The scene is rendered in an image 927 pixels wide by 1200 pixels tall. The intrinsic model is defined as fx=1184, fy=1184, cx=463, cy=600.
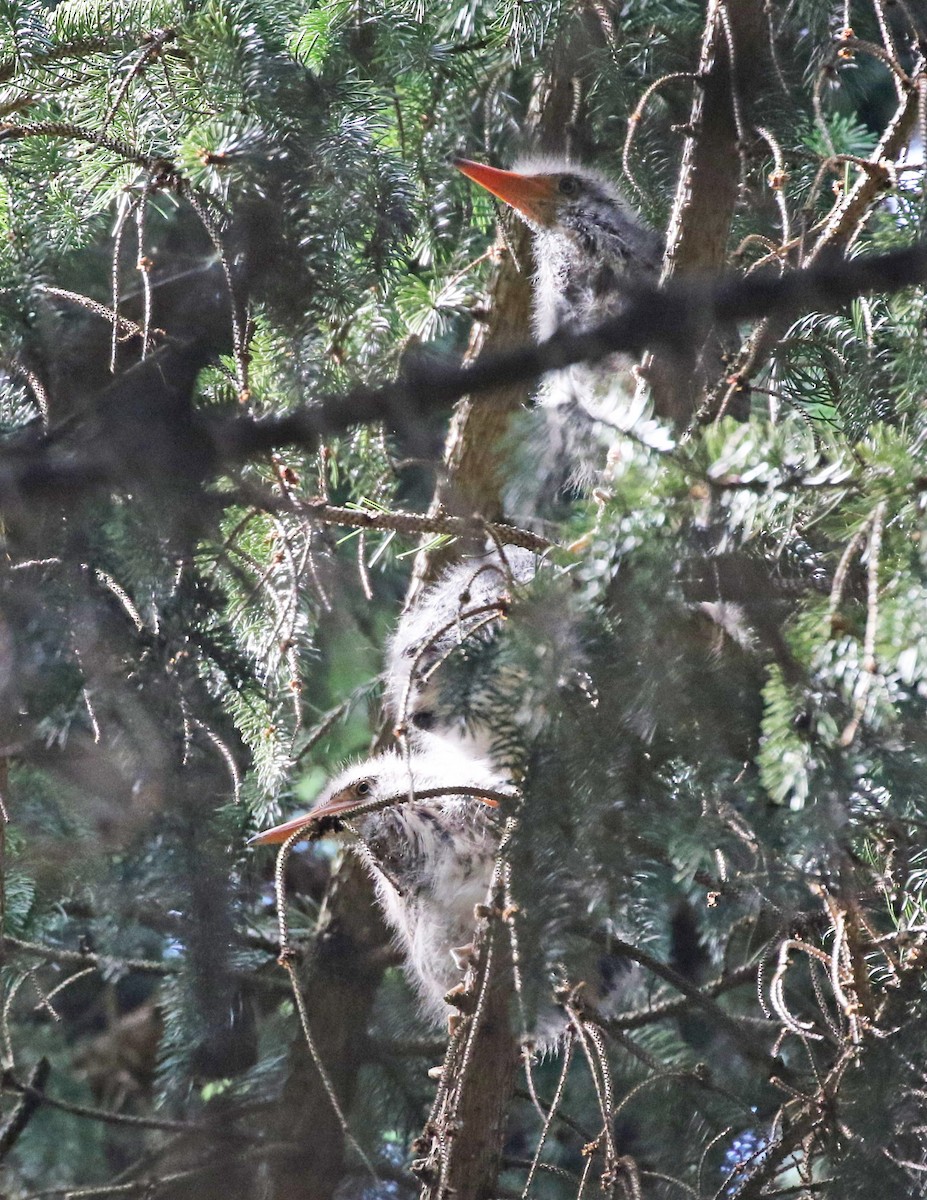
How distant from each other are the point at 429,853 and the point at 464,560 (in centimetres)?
65

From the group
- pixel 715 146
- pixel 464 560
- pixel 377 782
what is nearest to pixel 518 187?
pixel 715 146

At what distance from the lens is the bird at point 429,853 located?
2.00 meters

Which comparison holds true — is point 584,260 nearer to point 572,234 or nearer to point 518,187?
point 572,234

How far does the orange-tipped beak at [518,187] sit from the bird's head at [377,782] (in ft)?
3.64

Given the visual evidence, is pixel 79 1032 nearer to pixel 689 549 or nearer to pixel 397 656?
pixel 397 656

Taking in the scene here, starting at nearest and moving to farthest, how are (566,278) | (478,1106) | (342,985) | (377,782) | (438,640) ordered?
(478,1106) < (438,640) < (377,782) < (342,985) < (566,278)

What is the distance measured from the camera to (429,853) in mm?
2086

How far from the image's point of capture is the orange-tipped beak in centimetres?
232

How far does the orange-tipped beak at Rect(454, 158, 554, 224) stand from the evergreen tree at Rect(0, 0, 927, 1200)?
0.23 ft

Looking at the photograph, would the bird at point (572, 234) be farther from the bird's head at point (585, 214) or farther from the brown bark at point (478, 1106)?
the brown bark at point (478, 1106)

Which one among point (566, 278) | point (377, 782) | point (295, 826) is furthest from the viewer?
point (566, 278)

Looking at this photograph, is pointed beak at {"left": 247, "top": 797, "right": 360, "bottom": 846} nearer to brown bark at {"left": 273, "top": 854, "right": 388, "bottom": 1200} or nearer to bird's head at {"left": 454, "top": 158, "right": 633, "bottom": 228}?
brown bark at {"left": 273, "top": 854, "right": 388, "bottom": 1200}

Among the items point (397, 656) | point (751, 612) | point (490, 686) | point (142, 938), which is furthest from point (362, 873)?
point (751, 612)

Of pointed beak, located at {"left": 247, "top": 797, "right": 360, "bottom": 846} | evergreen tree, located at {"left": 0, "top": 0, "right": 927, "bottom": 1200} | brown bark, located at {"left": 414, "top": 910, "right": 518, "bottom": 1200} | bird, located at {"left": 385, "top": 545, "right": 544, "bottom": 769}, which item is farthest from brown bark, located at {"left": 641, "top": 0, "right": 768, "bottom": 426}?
brown bark, located at {"left": 414, "top": 910, "right": 518, "bottom": 1200}
